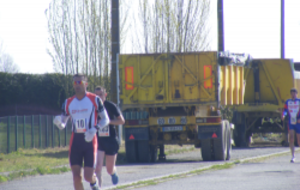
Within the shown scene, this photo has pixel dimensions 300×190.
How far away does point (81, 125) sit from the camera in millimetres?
7430

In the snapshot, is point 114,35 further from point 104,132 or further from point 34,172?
point 104,132

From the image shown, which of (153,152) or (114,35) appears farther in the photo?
(114,35)

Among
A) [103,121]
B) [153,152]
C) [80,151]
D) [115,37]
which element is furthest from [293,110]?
[80,151]

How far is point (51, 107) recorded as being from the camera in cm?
3159

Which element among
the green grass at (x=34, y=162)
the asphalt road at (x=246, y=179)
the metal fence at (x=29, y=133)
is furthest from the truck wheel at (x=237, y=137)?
the asphalt road at (x=246, y=179)

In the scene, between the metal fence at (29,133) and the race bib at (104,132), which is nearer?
the race bib at (104,132)

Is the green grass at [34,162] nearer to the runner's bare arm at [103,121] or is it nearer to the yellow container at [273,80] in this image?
the runner's bare arm at [103,121]

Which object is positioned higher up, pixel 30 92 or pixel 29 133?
pixel 30 92

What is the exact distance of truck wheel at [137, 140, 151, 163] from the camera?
14984mm

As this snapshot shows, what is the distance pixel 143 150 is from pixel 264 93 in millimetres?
7569

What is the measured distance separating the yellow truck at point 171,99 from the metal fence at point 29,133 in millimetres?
4805

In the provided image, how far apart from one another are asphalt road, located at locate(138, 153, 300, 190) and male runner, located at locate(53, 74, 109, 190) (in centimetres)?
234

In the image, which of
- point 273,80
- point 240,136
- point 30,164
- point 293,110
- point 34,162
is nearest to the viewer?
point 30,164

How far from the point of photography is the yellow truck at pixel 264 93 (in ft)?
67.1
